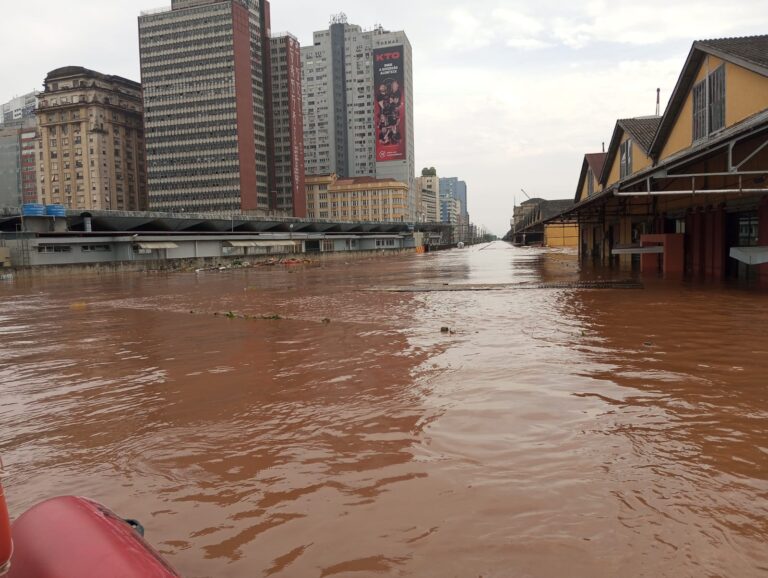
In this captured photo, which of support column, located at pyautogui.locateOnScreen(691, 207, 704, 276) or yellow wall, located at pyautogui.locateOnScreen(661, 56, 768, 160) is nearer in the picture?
yellow wall, located at pyautogui.locateOnScreen(661, 56, 768, 160)

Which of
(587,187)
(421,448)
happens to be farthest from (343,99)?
(421,448)

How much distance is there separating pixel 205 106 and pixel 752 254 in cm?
12932

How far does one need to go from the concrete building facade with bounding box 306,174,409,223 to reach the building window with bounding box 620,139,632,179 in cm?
11202

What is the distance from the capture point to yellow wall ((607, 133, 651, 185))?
27.0m

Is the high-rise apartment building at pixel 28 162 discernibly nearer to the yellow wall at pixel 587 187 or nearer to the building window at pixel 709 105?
the yellow wall at pixel 587 187

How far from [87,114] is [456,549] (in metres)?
137


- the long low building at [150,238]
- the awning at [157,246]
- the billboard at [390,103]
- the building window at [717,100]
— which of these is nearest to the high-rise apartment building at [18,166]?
the billboard at [390,103]

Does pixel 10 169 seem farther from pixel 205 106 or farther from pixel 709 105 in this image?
pixel 709 105

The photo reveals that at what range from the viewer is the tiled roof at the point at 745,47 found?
16325 millimetres

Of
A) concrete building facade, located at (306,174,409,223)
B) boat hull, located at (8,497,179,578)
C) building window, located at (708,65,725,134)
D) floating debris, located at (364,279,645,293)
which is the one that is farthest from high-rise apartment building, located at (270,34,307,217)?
boat hull, located at (8,497,179,578)

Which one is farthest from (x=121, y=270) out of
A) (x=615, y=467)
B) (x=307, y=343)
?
(x=615, y=467)

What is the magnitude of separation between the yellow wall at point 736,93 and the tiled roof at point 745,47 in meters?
0.37

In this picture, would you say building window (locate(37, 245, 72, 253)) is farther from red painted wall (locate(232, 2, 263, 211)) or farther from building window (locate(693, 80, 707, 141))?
red painted wall (locate(232, 2, 263, 211))

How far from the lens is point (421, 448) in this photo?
4922mm
